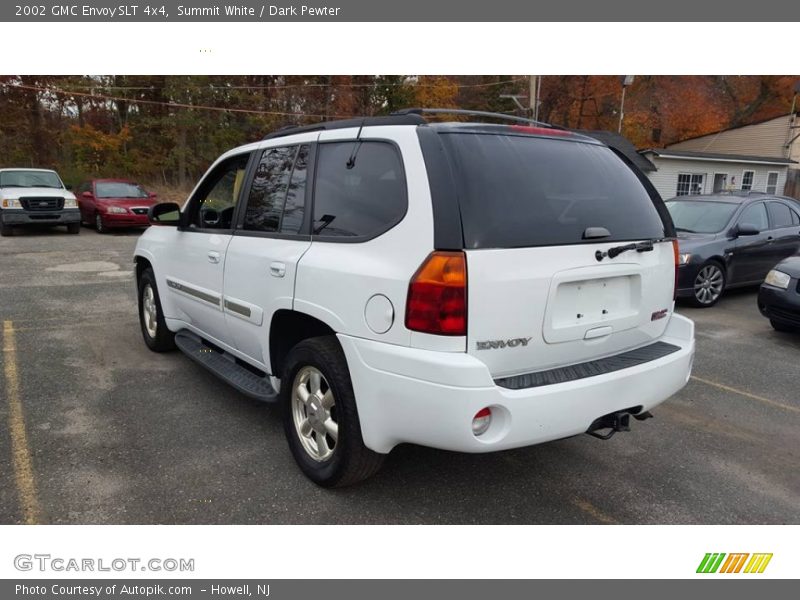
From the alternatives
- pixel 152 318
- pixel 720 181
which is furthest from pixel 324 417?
pixel 720 181

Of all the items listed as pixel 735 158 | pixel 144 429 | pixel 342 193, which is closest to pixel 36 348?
pixel 144 429

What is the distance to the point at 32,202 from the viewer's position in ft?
49.1

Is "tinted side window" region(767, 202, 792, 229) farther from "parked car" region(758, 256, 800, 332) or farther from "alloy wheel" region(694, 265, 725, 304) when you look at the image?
"parked car" region(758, 256, 800, 332)

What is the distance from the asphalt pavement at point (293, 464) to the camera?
9.53 feet

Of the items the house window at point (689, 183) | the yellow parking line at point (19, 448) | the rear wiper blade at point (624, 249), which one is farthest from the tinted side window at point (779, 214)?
the house window at point (689, 183)

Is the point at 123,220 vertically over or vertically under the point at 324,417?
under

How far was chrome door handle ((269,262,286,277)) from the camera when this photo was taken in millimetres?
3170

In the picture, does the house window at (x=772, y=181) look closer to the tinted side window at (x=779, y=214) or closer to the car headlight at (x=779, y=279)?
the tinted side window at (x=779, y=214)

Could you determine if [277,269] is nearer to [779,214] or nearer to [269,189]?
[269,189]

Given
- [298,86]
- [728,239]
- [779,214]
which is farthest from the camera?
[298,86]

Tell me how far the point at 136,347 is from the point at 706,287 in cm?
746

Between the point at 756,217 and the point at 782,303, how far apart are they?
3.21 meters

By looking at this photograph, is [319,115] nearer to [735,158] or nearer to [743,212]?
[735,158]

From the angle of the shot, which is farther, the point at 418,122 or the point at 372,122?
the point at 372,122
